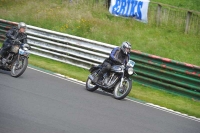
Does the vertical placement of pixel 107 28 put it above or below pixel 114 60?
above

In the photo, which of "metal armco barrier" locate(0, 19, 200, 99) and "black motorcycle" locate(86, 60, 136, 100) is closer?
"black motorcycle" locate(86, 60, 136, 100)

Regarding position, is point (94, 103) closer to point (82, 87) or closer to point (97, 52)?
point (82, 87)

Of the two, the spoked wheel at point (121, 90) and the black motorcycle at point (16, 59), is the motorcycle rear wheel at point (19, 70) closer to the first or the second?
the black motorcycle at point (16, 59)

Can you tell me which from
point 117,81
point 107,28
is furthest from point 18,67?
point 107,28

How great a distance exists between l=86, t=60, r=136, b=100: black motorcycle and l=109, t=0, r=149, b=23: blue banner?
9261 millimetres

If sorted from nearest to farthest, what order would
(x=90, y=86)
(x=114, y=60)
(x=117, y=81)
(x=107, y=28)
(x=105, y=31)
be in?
(x=117, y=81) → (x=114, y=60) → (x=90, y=86) → (x=105, y=31) → (x=107, y=28)

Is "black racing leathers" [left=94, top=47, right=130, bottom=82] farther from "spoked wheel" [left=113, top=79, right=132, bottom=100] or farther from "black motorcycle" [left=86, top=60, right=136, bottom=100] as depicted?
"spoked wheel" [left=113, top=79, right=132, bottom=100]

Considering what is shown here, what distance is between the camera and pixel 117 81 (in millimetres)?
14953

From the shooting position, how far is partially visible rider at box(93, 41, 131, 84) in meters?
15.2

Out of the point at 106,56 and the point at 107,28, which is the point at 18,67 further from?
the point at 107,28

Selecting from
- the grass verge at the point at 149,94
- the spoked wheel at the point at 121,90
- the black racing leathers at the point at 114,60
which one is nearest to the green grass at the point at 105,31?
the grass verge at the point at 149,94

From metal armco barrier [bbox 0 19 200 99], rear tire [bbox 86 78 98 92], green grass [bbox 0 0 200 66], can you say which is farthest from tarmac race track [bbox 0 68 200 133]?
green grass [bbox 0 0 200 66]

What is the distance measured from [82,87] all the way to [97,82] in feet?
2.24

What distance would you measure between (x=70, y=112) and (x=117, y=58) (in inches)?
173
